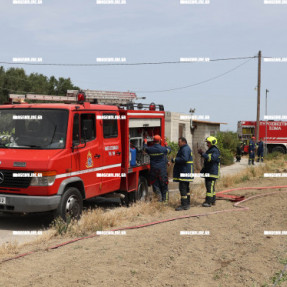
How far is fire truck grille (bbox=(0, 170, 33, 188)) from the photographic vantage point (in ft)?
25.7

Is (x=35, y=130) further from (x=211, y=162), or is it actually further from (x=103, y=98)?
(x=211, y=162)

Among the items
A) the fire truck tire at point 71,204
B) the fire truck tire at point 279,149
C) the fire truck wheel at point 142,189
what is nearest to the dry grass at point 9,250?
the fire truck tire at point 71,204

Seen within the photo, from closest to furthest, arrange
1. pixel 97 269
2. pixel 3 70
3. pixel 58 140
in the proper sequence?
pixel 97 269
pixel 58 140
pixel 3 70

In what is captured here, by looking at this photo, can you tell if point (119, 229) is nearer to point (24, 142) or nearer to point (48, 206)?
point (48, 206)

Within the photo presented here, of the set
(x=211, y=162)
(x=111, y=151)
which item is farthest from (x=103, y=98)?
(x=211, y=162)

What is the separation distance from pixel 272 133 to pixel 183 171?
26414 millimetres

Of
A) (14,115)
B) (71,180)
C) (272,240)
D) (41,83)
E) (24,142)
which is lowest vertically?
(272,240)

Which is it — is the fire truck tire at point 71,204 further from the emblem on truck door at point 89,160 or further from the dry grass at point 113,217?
the emblem on truck door at point 89,160

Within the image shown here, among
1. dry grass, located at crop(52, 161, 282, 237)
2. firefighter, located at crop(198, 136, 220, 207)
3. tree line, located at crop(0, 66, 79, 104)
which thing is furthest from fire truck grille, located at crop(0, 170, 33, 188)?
tree line, located at crop(0, 66, 79, 104)

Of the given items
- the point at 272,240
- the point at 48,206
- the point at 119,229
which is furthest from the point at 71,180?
the point at 272,240

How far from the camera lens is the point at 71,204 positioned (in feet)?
27.5

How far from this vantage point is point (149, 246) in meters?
6.39

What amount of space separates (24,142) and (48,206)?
143cm

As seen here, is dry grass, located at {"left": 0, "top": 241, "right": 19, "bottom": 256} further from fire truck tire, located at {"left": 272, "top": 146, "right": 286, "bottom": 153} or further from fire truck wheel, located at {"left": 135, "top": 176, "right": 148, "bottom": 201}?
fire truck tire, located at {"left": 272, "top": 146, "right": 286, "bottom": 153}
